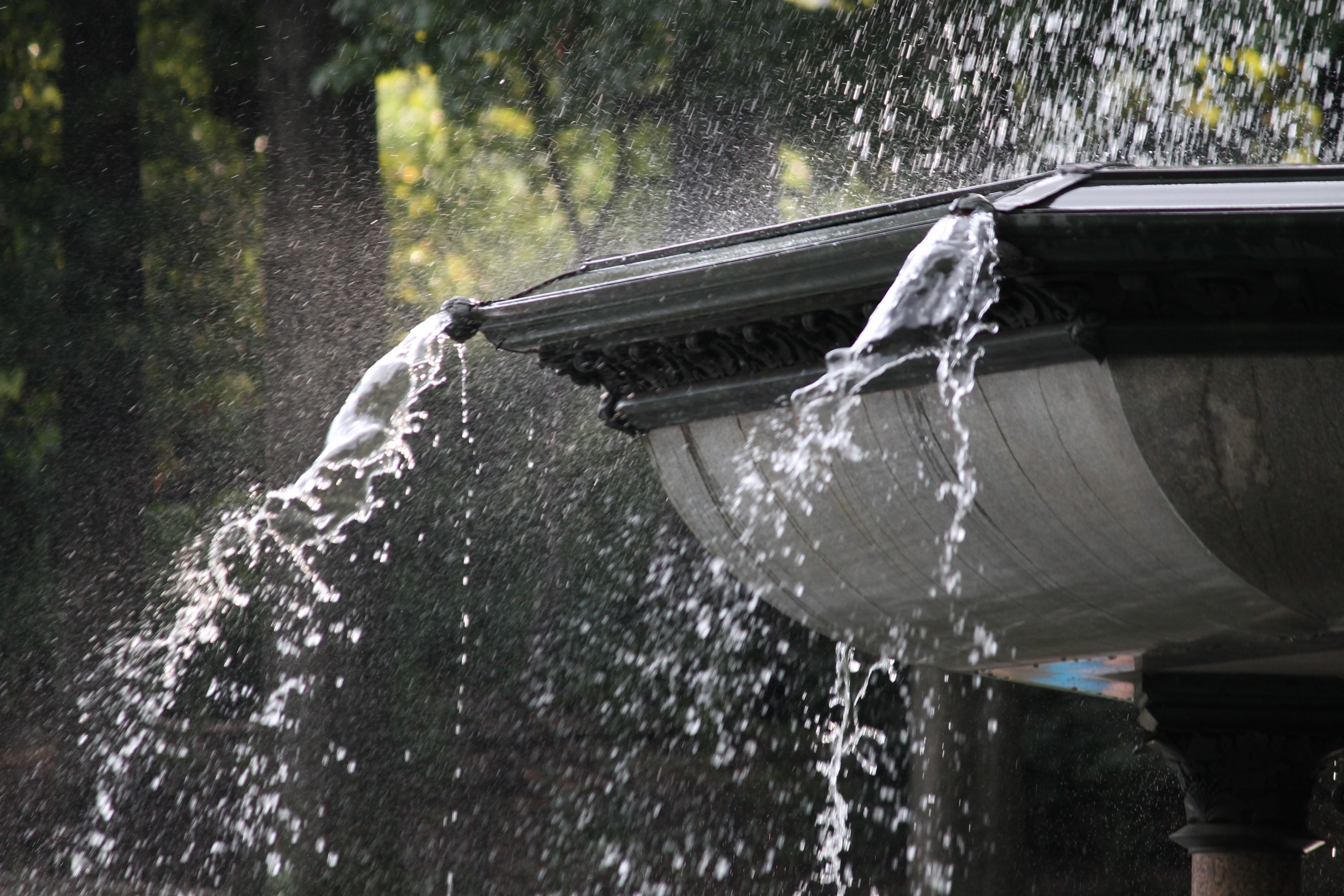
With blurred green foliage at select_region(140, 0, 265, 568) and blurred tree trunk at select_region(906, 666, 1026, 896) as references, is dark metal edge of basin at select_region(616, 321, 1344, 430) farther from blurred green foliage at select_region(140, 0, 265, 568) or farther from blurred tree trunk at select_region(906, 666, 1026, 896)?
blurred green foliage at select_region(140, 0, 265, 568)

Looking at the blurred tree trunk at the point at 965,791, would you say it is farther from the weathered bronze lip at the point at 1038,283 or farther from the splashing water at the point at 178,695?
the weathered bronze lip at the point at 1038,283

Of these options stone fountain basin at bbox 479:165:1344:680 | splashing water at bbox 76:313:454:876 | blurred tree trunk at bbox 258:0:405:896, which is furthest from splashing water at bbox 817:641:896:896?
stone fountain basin at bbox 479:165:1344:680

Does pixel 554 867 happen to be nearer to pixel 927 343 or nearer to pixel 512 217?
pixel 512 217

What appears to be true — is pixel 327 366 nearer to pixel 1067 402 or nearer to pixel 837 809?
pixel 837 809

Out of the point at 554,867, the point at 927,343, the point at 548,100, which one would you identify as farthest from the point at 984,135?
the point at 927,343

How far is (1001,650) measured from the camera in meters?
2.98

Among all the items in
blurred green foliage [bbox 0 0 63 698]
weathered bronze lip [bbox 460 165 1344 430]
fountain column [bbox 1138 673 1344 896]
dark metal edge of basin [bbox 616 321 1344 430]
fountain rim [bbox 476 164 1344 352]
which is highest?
blurred green foliage [bbox 0 0 63 698]

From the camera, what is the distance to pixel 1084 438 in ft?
7.14

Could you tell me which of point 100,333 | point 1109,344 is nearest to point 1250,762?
point 1109,344

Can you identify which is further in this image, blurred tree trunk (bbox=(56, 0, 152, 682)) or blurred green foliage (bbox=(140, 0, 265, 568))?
blurred green foliage (bbox=(140, 0, 265, 568))

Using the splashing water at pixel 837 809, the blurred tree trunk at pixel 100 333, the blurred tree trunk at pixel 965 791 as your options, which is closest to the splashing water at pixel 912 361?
the blurred tree trunk at pixel 965 791

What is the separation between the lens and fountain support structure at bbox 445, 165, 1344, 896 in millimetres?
2039

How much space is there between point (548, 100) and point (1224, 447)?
852cm

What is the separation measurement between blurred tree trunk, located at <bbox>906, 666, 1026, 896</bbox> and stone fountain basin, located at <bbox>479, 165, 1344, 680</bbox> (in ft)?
13.7
